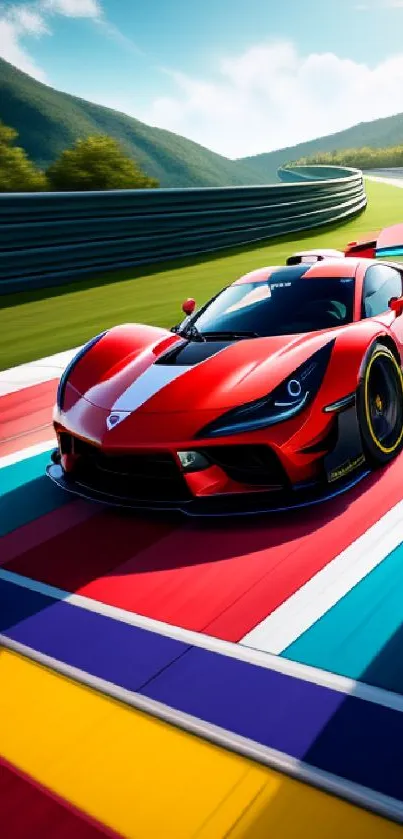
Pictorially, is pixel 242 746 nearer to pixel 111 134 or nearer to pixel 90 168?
pixel 90 168

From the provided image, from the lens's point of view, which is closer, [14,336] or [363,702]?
[363,702]

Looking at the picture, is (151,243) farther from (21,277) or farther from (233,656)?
(233,656)

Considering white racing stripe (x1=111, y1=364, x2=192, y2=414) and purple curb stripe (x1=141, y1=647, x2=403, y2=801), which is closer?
purple curb stripe (x1=141, y1=647, x2=403, y2=801)

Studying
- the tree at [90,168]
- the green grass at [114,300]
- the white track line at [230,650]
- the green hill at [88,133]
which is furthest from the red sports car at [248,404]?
the green hill at [88,133]

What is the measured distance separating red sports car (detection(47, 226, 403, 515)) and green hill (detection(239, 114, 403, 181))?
10795 centimetres

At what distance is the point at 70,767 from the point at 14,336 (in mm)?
7347

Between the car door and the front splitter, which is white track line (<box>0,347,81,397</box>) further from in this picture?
the front splitter

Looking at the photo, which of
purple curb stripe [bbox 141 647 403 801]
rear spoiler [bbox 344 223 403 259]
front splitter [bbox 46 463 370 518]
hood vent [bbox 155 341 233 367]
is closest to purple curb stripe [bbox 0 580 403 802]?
purple curb stripe [bbox 141 647 403 801]

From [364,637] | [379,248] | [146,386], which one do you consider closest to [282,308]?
[146,386]

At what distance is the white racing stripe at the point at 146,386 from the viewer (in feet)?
12.6

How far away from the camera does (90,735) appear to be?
2330 millimetres

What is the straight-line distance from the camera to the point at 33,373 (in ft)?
24.4

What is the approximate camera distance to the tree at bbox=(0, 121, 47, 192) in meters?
21.8

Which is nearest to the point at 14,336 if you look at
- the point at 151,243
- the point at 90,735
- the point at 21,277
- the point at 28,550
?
the point at 21,277
